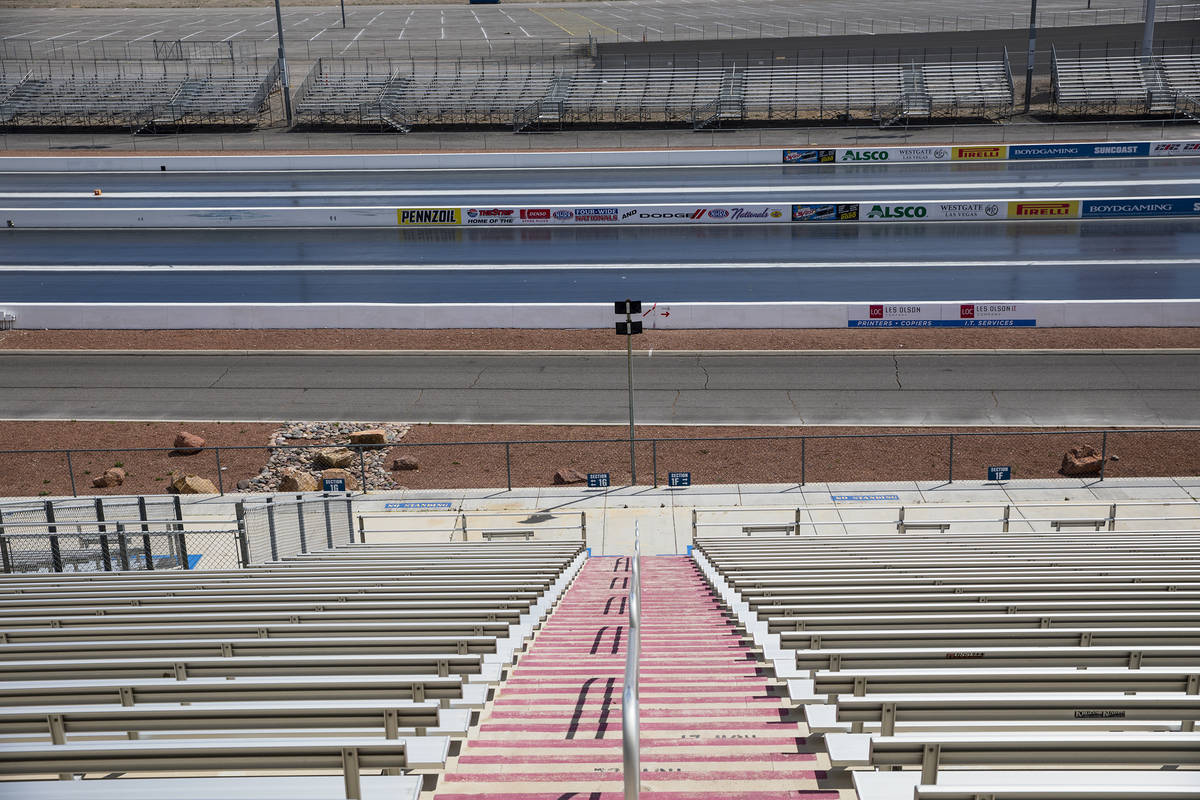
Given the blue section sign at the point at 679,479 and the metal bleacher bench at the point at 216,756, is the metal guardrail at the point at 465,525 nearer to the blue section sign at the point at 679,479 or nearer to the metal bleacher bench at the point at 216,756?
the blue section sign at the point at 679,479

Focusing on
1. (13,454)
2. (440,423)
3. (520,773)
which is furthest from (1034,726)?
(13,454)

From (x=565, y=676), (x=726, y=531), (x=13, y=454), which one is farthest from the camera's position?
(x=13, y=454)

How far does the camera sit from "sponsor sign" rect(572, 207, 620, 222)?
139 ft

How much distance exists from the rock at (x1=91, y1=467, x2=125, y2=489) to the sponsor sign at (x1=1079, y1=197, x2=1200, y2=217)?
34510 mm

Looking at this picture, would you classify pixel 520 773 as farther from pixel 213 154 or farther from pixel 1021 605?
pixel 213 154

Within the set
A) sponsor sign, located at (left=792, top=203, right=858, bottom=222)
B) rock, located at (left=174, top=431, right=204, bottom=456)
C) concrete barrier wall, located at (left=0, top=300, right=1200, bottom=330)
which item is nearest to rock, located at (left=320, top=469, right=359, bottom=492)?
rock, located at (left=174, top=431, right=204, bottom=456)

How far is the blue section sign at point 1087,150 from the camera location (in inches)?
1916

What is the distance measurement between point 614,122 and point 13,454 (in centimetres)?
3980

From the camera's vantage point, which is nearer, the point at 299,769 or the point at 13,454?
the point at 299,769

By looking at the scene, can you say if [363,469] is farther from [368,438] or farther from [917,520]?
[917,520]

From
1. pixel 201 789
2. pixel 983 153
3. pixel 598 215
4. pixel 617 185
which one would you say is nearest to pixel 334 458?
pixel 201 789

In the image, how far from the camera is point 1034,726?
4.98 meters

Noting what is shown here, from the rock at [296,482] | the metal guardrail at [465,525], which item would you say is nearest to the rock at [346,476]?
the rock at [296,482]

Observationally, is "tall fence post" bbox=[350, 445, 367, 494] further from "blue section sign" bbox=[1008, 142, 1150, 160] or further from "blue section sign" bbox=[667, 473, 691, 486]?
"blue section sign" bbox=[1008, 142, 1150, 160]
